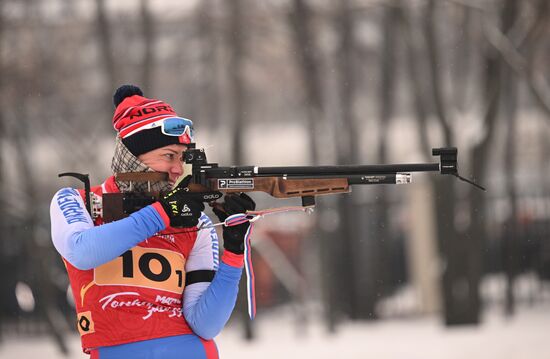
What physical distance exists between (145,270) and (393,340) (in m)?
3.66

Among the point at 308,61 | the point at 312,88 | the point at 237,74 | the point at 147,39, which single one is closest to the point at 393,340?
the point at 312,88

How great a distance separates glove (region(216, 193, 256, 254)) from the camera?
2133mm

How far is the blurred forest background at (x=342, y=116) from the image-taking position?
223 inches

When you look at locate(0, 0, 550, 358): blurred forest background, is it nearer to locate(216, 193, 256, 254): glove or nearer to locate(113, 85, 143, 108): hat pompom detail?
locate(113, 85, 143, 108): hat pompom detail

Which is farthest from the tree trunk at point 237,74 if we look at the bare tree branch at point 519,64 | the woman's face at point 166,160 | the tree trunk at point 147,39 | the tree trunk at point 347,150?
the woman's face at point 166,160

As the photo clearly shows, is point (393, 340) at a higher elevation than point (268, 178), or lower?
lower

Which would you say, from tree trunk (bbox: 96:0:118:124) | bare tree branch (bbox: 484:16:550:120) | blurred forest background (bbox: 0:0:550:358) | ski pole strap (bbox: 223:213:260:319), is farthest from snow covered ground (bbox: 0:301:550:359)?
ski pole strap (bbox: 223:213:260:319)

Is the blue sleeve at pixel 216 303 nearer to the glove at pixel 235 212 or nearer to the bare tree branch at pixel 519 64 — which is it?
the glove at pixel 235 212

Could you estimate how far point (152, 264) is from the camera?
2.18m

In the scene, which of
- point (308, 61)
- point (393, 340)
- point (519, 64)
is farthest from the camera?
point (519, 64)

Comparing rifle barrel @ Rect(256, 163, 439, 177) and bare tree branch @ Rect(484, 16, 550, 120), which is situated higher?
bare tree branch @ Rect(484, 16, 550, 120)

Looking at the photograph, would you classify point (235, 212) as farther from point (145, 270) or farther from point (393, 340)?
point (393, 340)

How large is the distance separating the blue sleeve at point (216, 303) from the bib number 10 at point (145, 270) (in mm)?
77

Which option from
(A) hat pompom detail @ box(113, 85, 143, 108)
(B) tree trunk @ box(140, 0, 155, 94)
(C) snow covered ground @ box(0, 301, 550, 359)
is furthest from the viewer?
(B) tree trunk @ box(140, 0, 155, 94)
